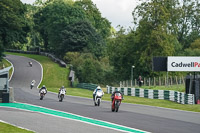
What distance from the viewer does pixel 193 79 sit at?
123 ft

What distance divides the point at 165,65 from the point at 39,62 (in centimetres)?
5111

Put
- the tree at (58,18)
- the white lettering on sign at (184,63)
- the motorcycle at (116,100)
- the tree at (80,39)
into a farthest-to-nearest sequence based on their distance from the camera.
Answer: the tree at (58,18) → the tree at (80,39) → the white lettering on sign at (184,63) → the motorcycle at (116,100)

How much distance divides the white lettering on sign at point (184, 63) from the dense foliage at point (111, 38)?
89.3ft

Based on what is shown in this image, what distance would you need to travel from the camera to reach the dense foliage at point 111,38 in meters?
73.3

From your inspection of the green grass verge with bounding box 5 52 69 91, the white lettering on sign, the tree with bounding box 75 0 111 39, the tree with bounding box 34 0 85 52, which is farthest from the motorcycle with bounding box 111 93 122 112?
the tree with bounding box 75 0 111 39

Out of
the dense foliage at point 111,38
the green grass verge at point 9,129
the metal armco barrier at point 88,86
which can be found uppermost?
the dense foliage at point 111,38

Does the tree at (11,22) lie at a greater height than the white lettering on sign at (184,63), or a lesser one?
greater

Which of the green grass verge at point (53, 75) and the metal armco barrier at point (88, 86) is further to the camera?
the green grass verge at point (53, 75)

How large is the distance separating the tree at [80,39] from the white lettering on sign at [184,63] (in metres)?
50.4

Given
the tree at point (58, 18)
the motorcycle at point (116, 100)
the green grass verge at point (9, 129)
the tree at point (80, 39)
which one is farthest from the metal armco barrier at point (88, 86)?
the green grass verge at point (9, 129)

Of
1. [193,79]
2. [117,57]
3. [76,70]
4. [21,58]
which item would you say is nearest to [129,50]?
[117,57]

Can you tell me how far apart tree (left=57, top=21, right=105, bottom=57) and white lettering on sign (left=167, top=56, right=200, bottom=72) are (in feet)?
165

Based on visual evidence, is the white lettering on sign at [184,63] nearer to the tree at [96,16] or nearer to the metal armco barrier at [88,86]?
the metal armco barrier at [88,86]

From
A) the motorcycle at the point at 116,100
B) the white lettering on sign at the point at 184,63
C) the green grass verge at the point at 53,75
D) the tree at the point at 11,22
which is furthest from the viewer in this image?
the tree at the point at 11,22
